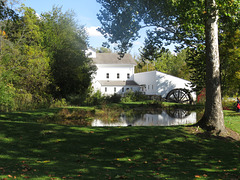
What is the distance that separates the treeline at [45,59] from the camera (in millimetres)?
25625

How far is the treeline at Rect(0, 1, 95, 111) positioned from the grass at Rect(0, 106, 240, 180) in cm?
1343

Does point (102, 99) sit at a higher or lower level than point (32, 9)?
lower

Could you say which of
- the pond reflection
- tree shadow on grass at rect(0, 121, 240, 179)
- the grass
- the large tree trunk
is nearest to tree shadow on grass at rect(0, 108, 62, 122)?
the pond reflection

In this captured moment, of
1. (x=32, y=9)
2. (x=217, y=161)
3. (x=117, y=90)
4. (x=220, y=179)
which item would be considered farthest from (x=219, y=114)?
(x=117, y=90)

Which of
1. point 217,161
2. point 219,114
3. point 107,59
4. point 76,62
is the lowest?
point 217,161

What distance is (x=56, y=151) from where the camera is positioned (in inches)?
358

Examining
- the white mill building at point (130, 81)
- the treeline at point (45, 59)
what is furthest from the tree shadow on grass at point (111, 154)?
the white mill building at point (130, 81)

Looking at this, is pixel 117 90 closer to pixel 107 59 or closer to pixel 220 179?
pixel 107 59

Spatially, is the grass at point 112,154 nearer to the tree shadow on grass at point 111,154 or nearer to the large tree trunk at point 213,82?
the tree shadow on grass at point 111,154

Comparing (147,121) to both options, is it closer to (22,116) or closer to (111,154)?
(22,116)

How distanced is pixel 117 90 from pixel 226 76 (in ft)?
105

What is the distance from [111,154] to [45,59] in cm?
2067

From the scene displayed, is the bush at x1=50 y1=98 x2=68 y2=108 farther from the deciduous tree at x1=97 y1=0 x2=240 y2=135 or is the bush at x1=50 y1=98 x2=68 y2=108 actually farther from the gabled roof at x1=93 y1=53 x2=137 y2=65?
the gabled roof at x1=93 y1=53 x2=137 y2=65

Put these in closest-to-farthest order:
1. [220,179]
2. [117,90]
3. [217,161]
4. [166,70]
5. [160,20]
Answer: [220,179]
[217,161]
[160,20]
[117,90]
[166,70]
